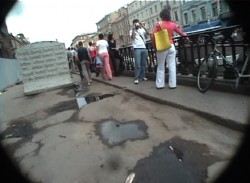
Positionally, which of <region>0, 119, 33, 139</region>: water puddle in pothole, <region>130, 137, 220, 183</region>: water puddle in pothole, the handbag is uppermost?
the handbag

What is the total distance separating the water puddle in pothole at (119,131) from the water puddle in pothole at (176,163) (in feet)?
2.12

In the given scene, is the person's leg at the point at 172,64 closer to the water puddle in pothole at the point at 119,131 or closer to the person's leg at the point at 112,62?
the water puddle in pothole at the point at 119,131

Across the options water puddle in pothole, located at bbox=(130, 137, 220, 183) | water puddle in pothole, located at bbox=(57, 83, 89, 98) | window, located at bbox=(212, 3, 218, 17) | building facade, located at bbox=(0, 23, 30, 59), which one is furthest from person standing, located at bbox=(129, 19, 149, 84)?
window, located at bbox=(212, 3, 218, 17)

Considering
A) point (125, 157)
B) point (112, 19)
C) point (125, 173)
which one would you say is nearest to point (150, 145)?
point (125, 157)

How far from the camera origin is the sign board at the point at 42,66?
505 inches

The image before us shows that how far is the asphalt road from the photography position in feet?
11.9

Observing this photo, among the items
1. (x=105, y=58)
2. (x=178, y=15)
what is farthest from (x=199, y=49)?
(x=178, y=15)

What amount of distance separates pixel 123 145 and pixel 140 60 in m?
5.37

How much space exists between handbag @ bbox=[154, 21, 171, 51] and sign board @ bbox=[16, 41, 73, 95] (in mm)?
6585

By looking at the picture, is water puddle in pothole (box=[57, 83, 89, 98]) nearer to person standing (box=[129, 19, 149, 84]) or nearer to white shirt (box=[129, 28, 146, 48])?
person standing (box=[129, 19, 149, 84])

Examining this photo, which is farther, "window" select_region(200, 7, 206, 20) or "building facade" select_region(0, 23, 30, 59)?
"window" select_region(200, 7, 206, 20)

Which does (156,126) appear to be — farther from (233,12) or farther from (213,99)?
(233,12)

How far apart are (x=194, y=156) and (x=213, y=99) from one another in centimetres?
220

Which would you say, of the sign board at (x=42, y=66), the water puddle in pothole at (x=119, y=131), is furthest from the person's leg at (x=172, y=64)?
the sign board at (x=42, y=66)
